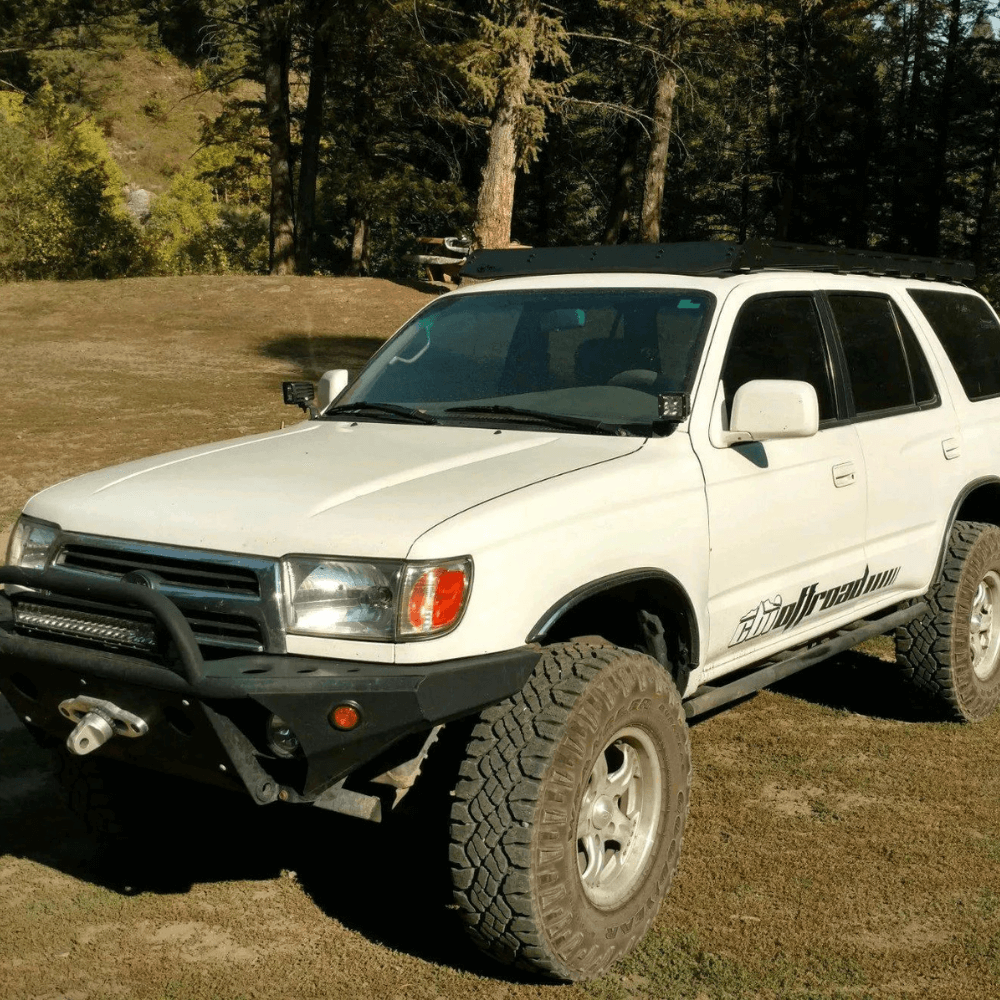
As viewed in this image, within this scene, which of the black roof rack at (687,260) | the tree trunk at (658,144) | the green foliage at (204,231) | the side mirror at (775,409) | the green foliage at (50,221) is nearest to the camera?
the side mirror at (775,409)

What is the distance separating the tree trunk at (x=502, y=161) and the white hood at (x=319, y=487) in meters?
19.8

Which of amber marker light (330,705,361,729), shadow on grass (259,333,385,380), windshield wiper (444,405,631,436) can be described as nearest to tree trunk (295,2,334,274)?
shadow on grass (259,333,385,380)

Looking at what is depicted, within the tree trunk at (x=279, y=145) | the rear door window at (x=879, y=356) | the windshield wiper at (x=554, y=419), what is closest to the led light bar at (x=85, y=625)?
the windshield wiper at (x=554, y=419)

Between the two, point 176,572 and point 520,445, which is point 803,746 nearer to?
point 520,445

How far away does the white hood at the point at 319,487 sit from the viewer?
3.51 metres

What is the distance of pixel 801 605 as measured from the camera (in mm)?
4941

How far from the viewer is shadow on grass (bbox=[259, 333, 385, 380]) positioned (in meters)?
19.5

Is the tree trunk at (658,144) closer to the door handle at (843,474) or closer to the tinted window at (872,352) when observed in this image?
the tinted window at (872,352)

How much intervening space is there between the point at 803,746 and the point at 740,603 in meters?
1.53

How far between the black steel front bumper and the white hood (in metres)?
0.28

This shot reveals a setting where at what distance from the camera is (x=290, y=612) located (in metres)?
3.47

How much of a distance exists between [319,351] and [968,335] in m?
15.8

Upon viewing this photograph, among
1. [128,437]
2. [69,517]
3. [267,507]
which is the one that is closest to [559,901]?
[267,507]

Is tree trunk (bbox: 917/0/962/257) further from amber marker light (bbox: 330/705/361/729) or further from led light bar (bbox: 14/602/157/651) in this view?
amber marker light (bbox: 330/705/361/729)
